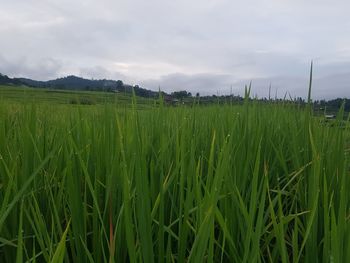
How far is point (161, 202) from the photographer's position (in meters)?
0.83

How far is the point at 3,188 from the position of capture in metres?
1.18

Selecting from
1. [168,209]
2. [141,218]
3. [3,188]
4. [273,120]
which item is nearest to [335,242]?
[141,218]

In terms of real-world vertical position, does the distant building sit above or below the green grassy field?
above

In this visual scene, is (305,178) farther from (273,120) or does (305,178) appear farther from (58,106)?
(58,106)

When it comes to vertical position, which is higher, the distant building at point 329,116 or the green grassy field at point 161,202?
the distant building at point 329,116

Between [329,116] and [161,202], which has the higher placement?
[329,116]

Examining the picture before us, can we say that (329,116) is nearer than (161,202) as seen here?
No

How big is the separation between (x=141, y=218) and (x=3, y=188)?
0.64m

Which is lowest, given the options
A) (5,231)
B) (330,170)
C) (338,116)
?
(5,231)

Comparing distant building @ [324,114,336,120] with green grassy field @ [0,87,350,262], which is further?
distant building @ [324,114,336,120]

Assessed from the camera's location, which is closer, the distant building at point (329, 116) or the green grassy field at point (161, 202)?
the green grassy field at point (161, 202)

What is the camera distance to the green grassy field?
75 centimetres

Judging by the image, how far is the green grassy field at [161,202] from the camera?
2.48 ft

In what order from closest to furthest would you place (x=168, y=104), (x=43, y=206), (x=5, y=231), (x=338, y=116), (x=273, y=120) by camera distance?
(x=5, y=231) < (x=43, y=206) < (x=338, y=116) < (x=273, y=120) < (x=168, y=104)
